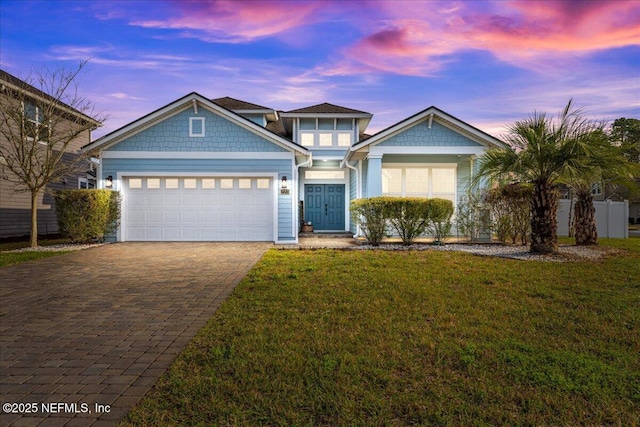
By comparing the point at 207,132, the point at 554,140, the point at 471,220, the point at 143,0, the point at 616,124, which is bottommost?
the point at 471,220

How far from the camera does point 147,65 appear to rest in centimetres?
1695

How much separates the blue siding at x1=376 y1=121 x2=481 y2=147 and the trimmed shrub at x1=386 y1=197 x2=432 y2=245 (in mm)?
2761

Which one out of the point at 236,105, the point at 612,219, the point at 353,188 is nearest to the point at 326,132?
the point at 353,188

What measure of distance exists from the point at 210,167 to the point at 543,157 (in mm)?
10690

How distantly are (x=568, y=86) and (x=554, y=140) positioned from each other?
22.2ft

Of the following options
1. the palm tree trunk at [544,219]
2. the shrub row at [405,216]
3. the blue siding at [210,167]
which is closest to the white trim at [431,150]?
the shrub row at [405,216]

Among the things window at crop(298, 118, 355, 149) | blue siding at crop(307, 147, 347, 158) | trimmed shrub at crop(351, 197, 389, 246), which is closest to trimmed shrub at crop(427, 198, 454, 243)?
trimmed shrub at crop(351, 197, 389, 246)

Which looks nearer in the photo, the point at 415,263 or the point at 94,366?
the point at 94,366

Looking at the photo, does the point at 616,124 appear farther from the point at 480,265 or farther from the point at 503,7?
the point at 480,265

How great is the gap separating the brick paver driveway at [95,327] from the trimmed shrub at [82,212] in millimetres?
3715

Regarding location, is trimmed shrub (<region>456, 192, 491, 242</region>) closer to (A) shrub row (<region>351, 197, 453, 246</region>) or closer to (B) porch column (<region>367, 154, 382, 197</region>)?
(A) shrub row (<region>351, 197, 453, 246</region>)

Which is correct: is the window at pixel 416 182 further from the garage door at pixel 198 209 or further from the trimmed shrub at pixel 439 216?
the garage door at pixel 198 209

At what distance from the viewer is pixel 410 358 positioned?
357 cm

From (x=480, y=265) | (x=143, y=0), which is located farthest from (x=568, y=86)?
(x=143, y=0)
